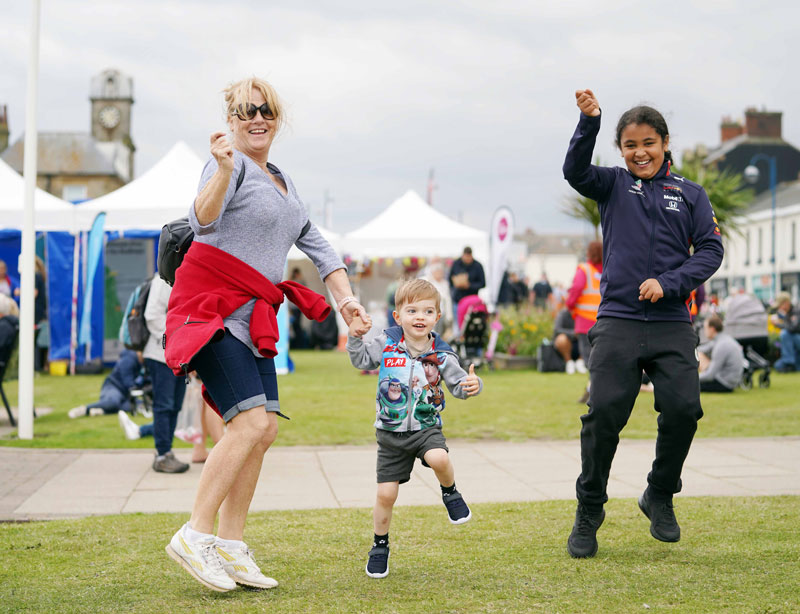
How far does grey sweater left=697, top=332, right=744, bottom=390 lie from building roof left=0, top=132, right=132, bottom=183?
7622 cm

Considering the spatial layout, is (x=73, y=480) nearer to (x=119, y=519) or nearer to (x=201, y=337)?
(x=119, y=519)

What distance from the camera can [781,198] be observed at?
199ft

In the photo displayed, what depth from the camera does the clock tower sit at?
9369cm

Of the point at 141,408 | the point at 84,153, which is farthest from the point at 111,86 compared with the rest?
the point at 141,408

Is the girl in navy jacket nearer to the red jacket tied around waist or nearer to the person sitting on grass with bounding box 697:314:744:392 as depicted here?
the red jacket tied around waist

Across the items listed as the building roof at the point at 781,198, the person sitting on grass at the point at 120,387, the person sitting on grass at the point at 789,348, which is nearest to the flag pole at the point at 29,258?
the person sitting on grass at the point at 120,387

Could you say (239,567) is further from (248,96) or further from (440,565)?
(248,96)

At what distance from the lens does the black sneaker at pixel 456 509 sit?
407 centimetres

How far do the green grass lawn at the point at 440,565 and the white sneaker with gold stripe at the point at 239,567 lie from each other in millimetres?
42

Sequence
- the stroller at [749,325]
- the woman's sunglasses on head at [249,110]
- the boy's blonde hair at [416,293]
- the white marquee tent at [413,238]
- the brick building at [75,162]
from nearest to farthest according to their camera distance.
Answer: the woman's sunglasses on head at [249,110] → the boy's blonde hair at [416,293] → the stroller at [749,325] → the white marquee tent at [413,238] → the brick building at [75,162]

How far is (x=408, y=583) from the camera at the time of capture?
394 cm

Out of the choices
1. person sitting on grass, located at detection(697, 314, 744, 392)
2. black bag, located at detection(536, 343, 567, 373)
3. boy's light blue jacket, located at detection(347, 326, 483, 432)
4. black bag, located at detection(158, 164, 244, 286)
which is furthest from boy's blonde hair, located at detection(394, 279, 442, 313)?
black bag, located at detection(536, 343, 567, 373)

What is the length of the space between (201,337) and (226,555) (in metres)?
0.89

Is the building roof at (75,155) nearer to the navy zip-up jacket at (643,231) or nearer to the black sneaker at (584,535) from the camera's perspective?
the navy zip-up jacket at (643,231)
